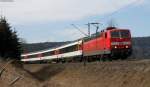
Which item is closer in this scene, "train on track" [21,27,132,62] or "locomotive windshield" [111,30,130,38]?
"train on track" [21,27,132,62]

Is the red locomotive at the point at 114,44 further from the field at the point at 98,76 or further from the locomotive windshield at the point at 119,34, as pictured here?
the field at the point at 98,76

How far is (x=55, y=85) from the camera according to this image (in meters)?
38.2

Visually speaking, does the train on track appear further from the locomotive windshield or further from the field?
the field

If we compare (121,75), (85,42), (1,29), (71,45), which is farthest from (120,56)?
(1,29)

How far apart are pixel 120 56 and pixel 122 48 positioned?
3.71ft

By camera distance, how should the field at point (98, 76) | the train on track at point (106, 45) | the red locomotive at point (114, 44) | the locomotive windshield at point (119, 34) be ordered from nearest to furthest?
the field at point (98, 76) → the red locomotive at point (114, 44) → the train on track at point (106, 45) → the locomotive windshield at point (119, 34)

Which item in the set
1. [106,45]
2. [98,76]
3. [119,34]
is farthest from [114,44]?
[98,76]

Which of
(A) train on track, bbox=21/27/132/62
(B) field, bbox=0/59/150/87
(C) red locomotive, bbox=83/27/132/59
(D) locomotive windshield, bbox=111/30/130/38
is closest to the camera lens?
(B) field, bbox=0/59/150/87

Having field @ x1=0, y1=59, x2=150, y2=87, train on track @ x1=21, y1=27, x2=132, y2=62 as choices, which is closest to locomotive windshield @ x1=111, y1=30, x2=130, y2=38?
train on track @ x1=21, y1=27, x2=132, y2=62

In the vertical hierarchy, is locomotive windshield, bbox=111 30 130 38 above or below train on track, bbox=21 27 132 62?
above

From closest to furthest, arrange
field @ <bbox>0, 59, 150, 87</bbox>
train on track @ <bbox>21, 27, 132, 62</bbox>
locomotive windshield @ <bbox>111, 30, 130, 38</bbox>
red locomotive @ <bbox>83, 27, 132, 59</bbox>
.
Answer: field @ <bbox>0, 59, 150, 87</bbox> < red locomotive @ <bbox>83, 27, 132, 59</bbox> < train on track @ <bbox>21, 27, 132, 62</bbox> < locomotive windshield @ <bbox>111, 30, 130, 38</bbox>

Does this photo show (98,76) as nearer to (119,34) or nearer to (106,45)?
(106,45)

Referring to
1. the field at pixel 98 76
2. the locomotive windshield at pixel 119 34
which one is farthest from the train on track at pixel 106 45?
the field at pixel 98 76

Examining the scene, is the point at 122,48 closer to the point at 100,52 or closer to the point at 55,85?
the point at 100,52
